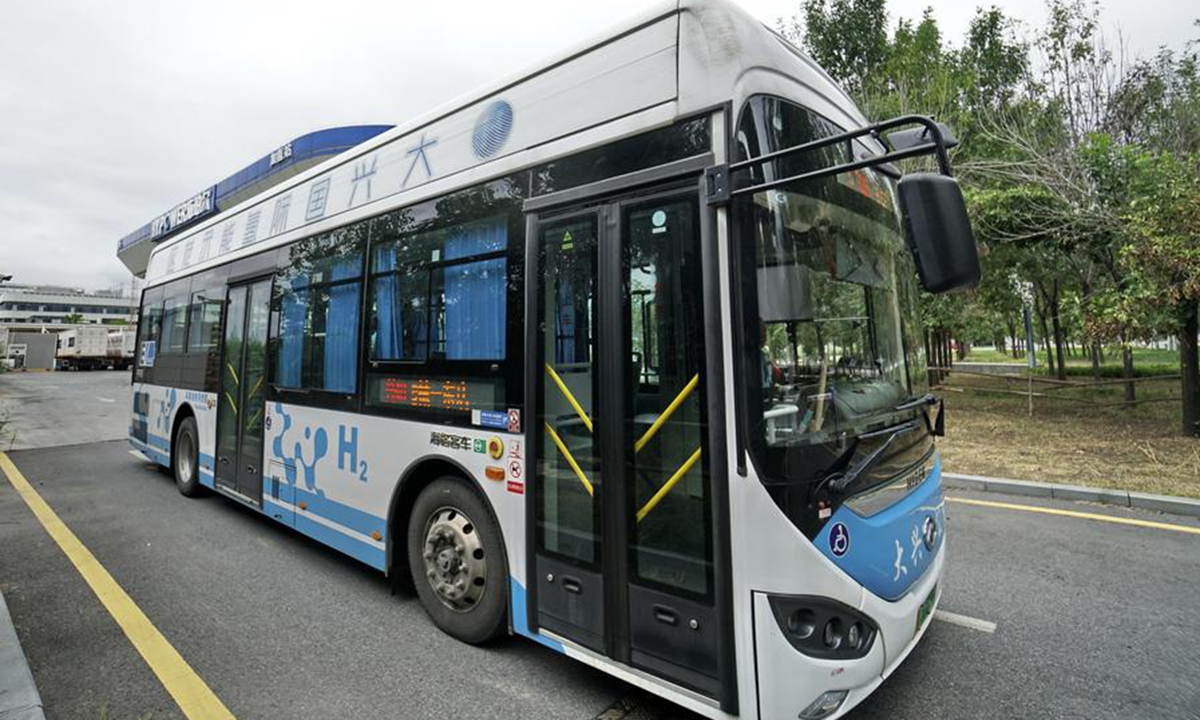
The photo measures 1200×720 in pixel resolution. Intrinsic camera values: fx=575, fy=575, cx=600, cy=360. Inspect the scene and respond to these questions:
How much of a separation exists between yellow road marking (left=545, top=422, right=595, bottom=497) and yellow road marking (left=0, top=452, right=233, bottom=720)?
201cm

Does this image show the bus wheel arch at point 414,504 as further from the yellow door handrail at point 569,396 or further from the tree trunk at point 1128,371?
the tree trunk at point 1128,371

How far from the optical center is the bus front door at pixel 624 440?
240cm

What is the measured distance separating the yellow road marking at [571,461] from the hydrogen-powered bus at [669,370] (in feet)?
0.07

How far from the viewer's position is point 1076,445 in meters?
8.88

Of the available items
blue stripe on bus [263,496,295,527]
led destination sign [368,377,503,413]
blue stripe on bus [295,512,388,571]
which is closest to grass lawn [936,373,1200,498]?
led destination sign [368,377,503,413]

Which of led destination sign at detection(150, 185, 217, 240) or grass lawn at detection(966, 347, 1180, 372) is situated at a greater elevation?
led destination sign at detection(150, 185, 217, 240)

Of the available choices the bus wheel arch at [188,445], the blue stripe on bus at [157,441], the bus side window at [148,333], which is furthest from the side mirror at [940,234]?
the bus side window at [148,333]

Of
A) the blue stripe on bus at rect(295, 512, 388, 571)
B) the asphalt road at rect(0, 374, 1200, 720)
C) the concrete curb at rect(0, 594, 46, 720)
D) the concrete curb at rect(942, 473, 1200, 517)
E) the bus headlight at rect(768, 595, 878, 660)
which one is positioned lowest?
the asphalt road at rect(0, 374, 1200, 720)

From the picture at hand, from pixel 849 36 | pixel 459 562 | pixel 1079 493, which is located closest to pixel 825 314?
pixel 459 562

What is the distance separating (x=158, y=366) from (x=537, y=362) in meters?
7.53

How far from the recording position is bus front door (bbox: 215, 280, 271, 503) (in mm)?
5402

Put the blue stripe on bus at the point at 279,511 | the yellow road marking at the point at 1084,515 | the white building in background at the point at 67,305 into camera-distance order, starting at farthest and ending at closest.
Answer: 1. the white building in background at the point at 67,305
2. the yellow road marking at the point at 1084,515
3. the blue stripe on bus at the point at 279,511

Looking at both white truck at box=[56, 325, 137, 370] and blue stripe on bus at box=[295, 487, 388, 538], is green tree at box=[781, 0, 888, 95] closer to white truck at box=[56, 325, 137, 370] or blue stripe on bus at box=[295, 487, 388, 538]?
blue stripe on bus at box=[295, 487, 388, 538]

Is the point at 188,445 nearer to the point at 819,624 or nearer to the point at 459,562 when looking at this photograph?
the point at 459,562
